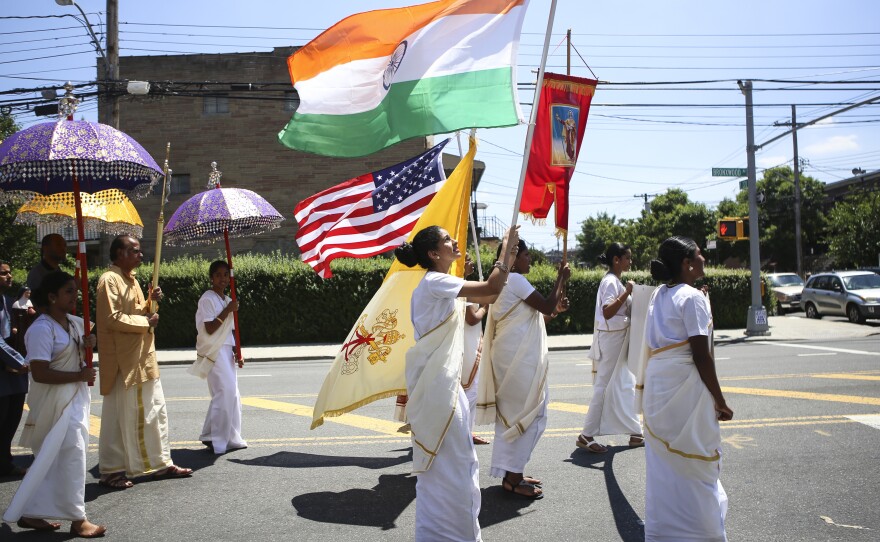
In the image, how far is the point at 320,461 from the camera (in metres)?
7.24

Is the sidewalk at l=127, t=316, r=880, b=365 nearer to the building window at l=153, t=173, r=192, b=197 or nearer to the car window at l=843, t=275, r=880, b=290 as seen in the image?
the car window at l=843, t=275, r=880, b=290

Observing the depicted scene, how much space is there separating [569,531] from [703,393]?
1321 mm

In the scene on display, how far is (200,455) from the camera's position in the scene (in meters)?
7.50

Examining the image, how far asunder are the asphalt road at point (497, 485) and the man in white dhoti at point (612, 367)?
0.24 metres

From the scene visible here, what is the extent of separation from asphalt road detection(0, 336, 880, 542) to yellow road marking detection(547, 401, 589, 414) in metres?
0.03

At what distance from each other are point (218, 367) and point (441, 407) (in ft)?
12.8

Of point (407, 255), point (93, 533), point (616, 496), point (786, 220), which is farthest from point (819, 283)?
point (786, 220)

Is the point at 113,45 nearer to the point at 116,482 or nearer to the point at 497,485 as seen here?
the point at 116,482

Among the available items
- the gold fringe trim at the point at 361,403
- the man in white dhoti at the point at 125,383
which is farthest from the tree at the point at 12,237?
the gold fringe trim at the point at 361,403

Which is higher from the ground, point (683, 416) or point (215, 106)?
point (215, 106)

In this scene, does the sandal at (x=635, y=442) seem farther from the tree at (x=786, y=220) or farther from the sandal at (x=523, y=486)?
the tree at (x=786, y=220)

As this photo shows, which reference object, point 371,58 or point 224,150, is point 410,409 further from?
point 224,150

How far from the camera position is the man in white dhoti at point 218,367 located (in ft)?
25.1

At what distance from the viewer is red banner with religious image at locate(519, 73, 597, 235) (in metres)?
6.49
